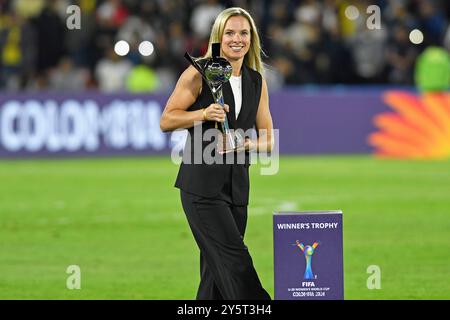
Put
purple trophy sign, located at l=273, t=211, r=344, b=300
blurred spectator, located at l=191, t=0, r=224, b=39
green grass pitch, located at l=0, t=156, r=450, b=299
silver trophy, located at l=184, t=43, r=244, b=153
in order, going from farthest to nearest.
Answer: blurred spectator, located at l=191, t=0, r=224, b=39 < green grass pitch, located at l=0, t=156, r=450, b=299 < purple trophy sign, located at l=273, t=211, r=344, b=300 < silver trophy, located at l=184, t=43, r=244, b=153

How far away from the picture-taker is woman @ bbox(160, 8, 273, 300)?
8250 millimetres

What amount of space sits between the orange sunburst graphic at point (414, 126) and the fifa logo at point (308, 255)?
16372mm

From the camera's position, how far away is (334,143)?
25328mm

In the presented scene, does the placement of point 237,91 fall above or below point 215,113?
above

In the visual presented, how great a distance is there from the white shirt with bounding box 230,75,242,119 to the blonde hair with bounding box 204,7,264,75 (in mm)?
248

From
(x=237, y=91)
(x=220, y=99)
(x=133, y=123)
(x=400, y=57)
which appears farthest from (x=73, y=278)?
(x=400, y=57)

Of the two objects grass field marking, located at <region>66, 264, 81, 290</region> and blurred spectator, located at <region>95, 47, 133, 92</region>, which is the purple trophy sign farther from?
blurred spectator, located at <region>95, 47, 133, 92</region>

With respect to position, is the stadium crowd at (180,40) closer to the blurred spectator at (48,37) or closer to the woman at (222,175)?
the blurred spectator at (48,37)

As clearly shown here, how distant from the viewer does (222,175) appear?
331 inches

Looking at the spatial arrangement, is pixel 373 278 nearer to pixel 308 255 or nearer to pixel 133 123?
pixel 308 255

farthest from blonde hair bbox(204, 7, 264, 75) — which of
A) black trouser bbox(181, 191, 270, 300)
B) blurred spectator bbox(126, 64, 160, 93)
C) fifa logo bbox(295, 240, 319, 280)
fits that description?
blurred spectator bbox(126, 64, 160, 93)

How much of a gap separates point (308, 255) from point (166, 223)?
782 centimetres

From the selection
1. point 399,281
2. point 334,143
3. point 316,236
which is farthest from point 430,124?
point 316,236

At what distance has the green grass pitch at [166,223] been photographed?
38.2ft
